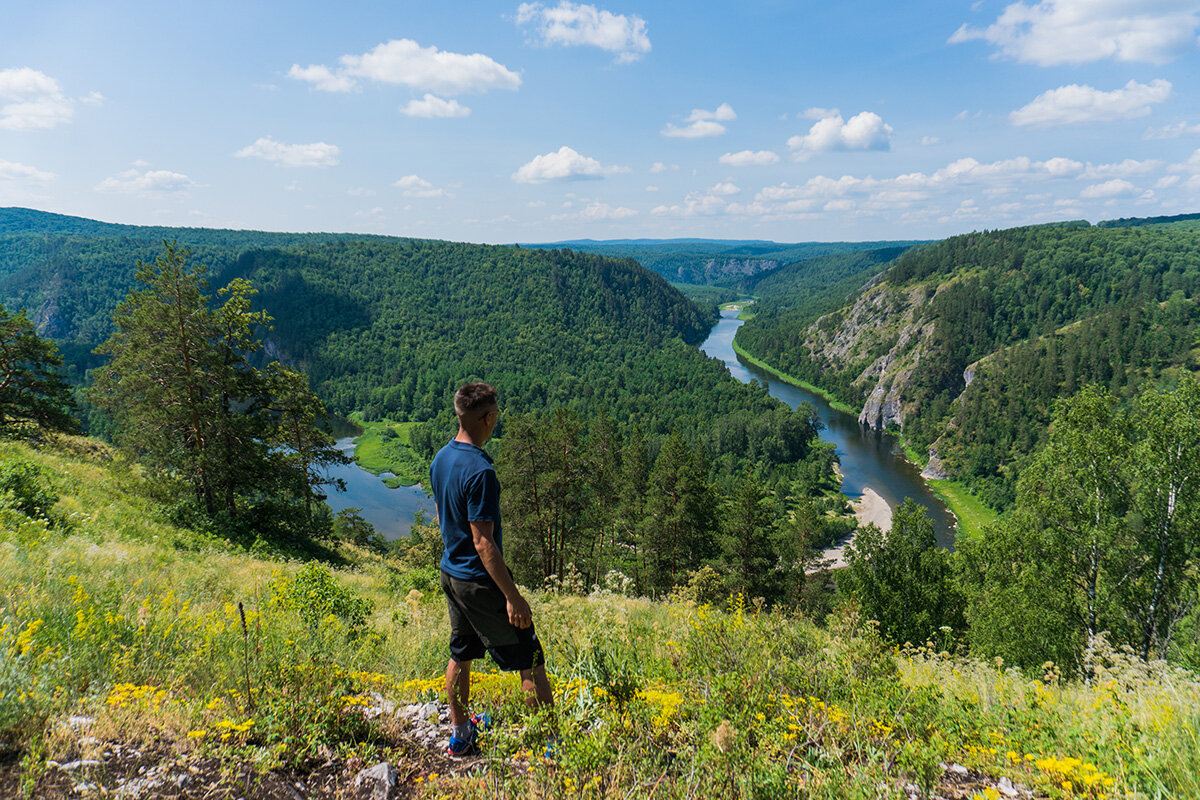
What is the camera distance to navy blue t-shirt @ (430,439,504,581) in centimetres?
339

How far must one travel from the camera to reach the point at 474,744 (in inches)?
136

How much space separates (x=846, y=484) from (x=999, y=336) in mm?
71218

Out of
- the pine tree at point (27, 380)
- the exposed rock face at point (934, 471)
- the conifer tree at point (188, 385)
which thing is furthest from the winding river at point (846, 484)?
the conifer tree at point (188, 385)

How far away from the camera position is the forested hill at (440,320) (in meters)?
115

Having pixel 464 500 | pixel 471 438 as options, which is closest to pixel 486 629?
pixel 464 500

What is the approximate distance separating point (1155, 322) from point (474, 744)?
13139 centimetres

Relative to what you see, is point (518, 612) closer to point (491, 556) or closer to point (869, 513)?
point (491, 556)

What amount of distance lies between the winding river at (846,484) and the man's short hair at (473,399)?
36635 mm

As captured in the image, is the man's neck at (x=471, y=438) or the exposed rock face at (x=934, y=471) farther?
the exposed rock face at (x=934, y=471)

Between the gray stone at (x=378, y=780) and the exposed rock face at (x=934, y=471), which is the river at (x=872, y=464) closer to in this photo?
the exposed rock face at (x=934, y=471)

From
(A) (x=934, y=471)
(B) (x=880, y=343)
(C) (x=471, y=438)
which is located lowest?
(A) (x=934, y=471)

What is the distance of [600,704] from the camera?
3.61m

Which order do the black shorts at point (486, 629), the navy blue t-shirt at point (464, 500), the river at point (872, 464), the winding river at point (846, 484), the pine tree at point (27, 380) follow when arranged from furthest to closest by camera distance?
the river at point (872, 464), the winding river at point (846, 484), the pine tree at point (27, 380), the black shorts at point (486, 629), the navy blue t-shirt at point (464, 500)

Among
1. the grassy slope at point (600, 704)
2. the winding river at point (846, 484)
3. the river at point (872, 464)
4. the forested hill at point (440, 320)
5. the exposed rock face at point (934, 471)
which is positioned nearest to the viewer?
the grassy slope at point (600, 704)
